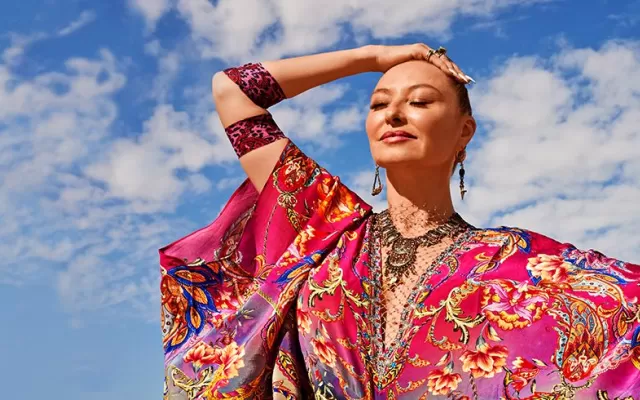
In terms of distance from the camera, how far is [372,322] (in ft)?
11.2

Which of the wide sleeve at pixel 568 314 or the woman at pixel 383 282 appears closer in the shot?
the wide sleeve at pixel 568 314

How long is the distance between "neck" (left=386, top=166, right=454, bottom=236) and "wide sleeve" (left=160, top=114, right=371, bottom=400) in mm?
230

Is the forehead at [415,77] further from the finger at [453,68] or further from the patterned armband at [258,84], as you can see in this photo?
the patterned armband at [258,84]

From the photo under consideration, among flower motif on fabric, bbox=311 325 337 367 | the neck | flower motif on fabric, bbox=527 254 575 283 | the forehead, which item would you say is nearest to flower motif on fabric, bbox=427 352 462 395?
flower motif on fabric, bbox=311 325 337 367

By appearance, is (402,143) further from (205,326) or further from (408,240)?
(205,326)

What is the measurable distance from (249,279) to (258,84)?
3.49ft

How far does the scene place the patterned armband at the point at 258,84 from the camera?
4.10 metres

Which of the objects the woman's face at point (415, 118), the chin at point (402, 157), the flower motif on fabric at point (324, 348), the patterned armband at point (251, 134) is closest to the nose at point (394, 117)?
the woman's face at point (415, 118)

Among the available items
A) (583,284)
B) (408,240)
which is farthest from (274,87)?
(583,284)

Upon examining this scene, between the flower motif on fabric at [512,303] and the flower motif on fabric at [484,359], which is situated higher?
the flower motif on fabric at [512,303]

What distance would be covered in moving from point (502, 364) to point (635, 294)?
0.63 metres

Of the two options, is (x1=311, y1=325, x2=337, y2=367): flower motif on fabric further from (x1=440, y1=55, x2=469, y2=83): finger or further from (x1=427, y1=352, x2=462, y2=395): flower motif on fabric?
(x1=440, y1=55, x2=469, y2=83): finger

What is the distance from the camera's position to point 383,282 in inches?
141

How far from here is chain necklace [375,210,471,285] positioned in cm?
358
